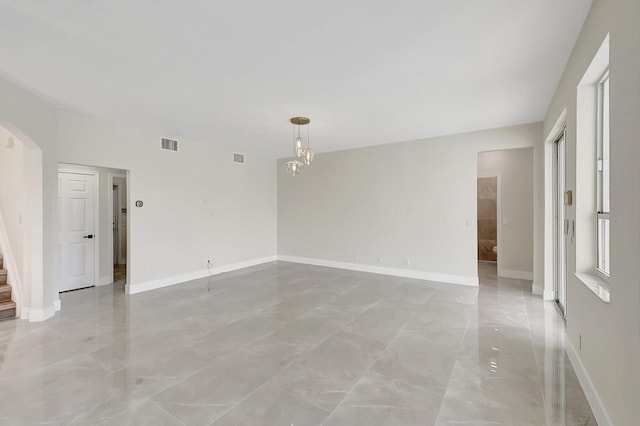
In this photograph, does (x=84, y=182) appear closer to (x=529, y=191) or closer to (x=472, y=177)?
(x=472, y=177)

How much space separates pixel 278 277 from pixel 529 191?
5.47 metres

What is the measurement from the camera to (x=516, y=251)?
6.12 meters

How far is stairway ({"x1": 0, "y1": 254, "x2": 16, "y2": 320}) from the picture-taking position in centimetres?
391

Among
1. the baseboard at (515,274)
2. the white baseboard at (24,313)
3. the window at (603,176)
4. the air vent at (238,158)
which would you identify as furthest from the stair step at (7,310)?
the baseboard at (515,274)

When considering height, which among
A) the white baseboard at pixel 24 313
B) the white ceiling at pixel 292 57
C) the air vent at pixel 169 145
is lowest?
the white baseboard at pixel 24 313

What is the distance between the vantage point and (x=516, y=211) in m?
6.18

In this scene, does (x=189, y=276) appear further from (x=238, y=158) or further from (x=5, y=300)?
(x=238, y=158)

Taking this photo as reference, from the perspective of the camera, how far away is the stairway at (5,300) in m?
3.91

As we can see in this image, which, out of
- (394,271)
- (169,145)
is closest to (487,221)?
(394,271)

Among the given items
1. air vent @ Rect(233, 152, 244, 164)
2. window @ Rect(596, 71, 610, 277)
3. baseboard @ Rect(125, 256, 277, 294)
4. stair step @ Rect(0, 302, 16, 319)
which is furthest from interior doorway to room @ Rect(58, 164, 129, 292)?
window @ Rect(596, 71, 610, 277)

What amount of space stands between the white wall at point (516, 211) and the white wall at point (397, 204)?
1.33 meters

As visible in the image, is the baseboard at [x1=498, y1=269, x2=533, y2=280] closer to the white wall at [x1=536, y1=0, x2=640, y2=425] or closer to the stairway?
the white wall at [x1=536, y1=0, x2=640, y2=425]

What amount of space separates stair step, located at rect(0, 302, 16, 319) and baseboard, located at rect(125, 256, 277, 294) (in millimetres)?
1339

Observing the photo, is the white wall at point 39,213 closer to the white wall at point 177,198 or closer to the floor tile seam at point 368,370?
the white wall at point 177,198
